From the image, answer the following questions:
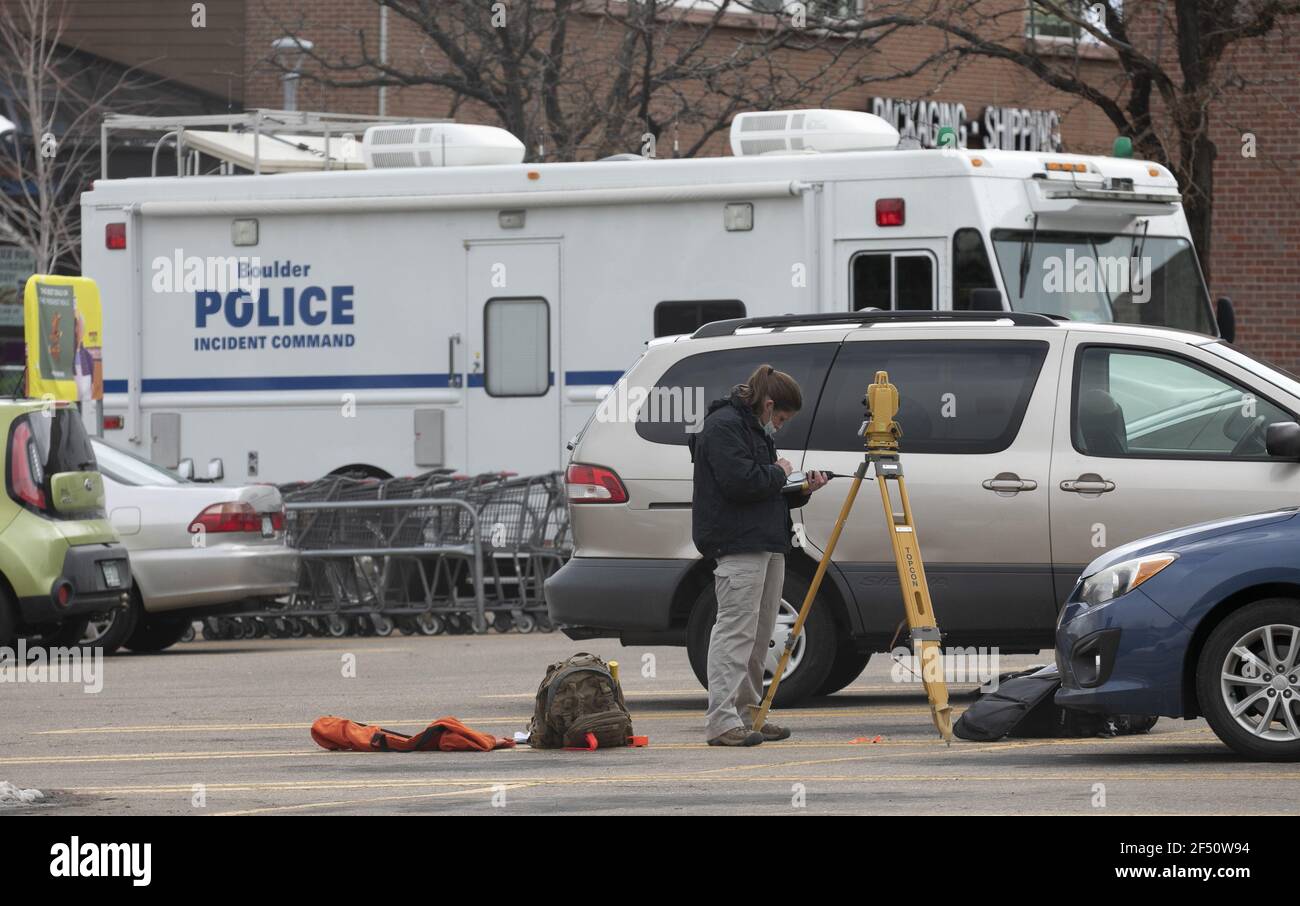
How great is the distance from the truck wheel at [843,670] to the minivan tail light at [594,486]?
140 cm

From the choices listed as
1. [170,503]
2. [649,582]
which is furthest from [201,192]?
[649,582]

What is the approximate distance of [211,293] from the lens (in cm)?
1844

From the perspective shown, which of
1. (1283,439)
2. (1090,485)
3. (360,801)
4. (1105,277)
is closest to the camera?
(360,801)

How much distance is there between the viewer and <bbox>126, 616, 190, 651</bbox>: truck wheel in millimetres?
17312

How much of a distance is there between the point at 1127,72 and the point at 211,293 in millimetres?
8143

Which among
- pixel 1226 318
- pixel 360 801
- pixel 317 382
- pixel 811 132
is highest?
pixel 811 132

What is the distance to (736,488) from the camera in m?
10.1

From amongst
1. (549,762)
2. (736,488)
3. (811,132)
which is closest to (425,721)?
(549,762)

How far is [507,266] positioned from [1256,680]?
30.9ft

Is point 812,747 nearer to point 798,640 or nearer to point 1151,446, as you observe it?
point 798,640

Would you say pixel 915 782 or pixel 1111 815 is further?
pixel 915 782

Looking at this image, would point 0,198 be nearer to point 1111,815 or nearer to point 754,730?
point 754,730

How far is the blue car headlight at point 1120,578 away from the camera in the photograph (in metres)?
9.50

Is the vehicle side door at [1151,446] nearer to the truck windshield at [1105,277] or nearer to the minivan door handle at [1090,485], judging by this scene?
the minivan door handle at [1090,485]
